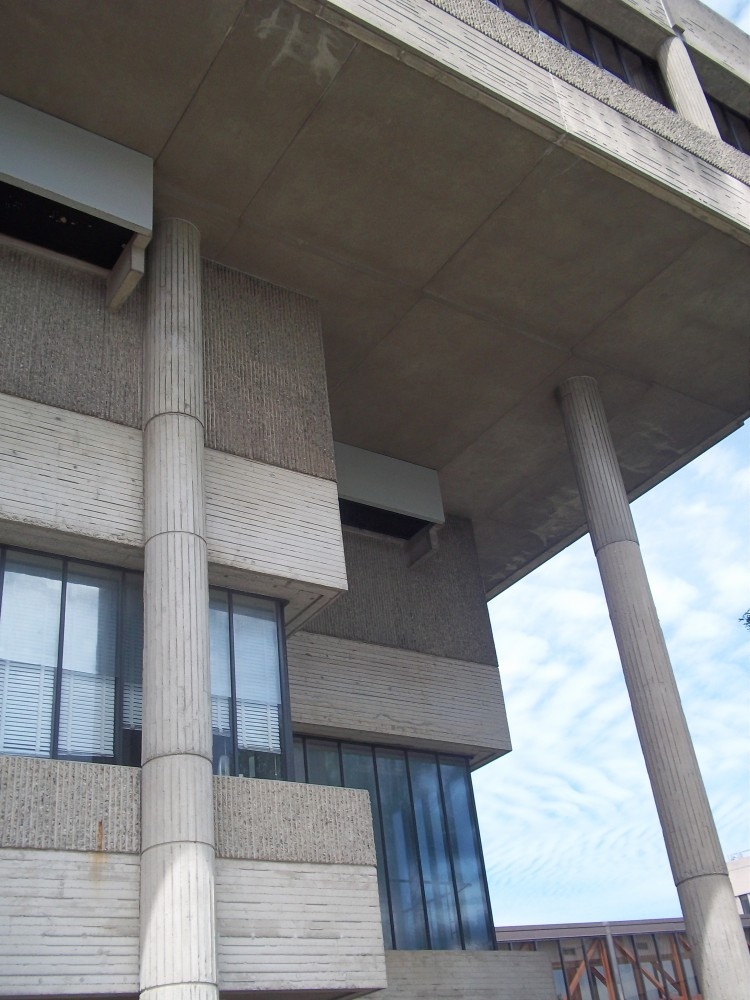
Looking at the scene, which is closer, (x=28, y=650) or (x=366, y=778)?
(x=28, y=650)

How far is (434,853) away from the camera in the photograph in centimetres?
1864

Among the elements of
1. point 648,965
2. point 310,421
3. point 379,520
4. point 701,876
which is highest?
point 379,520

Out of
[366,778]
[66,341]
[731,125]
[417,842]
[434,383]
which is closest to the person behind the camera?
[66,341]

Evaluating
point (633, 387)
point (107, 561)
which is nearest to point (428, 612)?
point (633, 387)

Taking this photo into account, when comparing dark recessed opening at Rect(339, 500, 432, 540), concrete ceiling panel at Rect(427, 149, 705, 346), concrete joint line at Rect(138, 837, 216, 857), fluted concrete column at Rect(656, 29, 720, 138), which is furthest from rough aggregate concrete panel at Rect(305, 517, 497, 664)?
fluted concrete column at Rect(656, 29, 720, 138)

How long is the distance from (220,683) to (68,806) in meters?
2.82

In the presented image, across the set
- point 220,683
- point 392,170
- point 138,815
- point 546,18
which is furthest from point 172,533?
point 546,18

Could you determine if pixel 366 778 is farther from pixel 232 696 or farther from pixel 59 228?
pixel 59 228

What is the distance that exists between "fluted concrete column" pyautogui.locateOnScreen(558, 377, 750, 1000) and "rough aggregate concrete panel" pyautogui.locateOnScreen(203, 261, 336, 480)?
210 inches

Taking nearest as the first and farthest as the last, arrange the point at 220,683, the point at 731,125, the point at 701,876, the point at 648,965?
the point at 220,683 → the point at 701,876 → the point at 731,125 → the point at 648,965

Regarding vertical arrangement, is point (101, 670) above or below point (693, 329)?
below

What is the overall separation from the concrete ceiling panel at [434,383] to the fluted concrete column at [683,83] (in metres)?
5.43

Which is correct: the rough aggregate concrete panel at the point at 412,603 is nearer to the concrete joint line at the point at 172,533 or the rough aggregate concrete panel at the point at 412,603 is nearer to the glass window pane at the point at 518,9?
the concrete joint line at the point at 172,533

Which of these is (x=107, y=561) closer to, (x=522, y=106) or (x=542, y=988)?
(x=522, y=106)
